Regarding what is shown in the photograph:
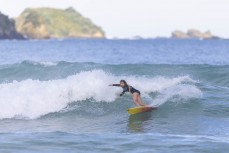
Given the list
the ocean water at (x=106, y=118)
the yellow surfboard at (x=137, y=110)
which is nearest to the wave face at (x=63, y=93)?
the ocean water at (x=106, y=118)

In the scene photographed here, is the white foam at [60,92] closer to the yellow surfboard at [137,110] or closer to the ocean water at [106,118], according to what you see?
the ocean water at [106,118]

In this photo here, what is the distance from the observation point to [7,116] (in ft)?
57.8

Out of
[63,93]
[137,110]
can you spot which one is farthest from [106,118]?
[63,93]

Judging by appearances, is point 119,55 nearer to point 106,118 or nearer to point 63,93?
point 63,93

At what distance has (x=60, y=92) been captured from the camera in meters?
20.5

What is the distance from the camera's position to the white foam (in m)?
18.4

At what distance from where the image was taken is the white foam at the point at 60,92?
1838 cm

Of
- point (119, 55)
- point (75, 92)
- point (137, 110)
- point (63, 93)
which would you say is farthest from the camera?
point (119, 55)

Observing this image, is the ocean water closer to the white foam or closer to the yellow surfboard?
the white foam

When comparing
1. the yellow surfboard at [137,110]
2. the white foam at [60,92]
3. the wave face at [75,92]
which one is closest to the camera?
the yellow surfboard at [137,110]

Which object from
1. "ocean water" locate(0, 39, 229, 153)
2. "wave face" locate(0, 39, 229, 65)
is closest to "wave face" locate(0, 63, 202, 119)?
"ocean water" locate(0, 39, 229, 153)

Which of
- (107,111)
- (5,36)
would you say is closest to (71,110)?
(107,111)

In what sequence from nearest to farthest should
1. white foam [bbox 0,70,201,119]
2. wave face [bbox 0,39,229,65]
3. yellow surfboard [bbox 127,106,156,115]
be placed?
1. yellow surfboard [bbox 127,106,156,115]
2. white foam [bbox 0,70,201,119]
3. wave face [bbox 0,39,229,65]

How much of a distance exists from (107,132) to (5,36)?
588ft
